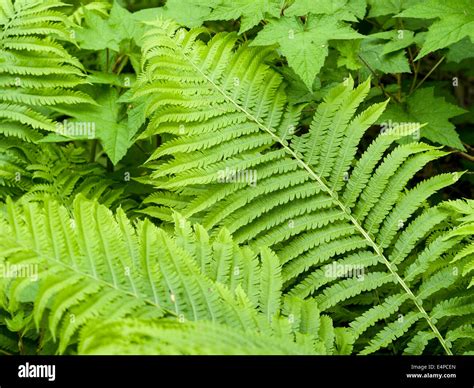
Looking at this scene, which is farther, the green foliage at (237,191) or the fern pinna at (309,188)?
the fern pinna at (309,188)

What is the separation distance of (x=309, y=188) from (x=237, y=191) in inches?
9.0

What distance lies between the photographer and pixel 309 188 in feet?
6.84

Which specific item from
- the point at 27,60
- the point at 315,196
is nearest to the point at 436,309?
the point at 315,196

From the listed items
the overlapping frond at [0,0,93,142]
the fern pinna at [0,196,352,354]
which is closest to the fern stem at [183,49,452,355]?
the fern pinna at [0,196,352,354]

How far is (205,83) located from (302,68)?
13.3 inches

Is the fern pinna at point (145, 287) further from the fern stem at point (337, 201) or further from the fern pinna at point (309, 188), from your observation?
the fern stem at point (337, 201)

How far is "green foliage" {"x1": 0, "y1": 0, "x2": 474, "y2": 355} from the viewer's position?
5.59 feet

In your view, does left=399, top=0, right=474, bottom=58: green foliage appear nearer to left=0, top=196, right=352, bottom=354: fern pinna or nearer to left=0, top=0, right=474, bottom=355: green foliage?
left=0, top=0, right=474, bottom=355: green foliage

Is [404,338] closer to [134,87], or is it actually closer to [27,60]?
[134,87]

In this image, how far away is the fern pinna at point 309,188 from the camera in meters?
1.99

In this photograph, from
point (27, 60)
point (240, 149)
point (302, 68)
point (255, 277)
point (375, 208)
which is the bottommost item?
point (255, 277)

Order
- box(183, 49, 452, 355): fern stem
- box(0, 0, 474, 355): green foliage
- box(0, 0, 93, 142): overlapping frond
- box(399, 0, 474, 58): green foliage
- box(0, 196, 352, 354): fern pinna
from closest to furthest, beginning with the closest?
box(0, 196, 352, 354): fern pinna, box(0, 0, 474, 355): green foliage, box(183, 49, 452, 355): fern stem, box(399, 0, 474, 58): green foliage, box(0, 0, 93, 142): overlapping frond

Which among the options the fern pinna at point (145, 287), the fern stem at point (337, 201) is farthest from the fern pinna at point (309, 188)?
the fern pinna at point (145, 287)
